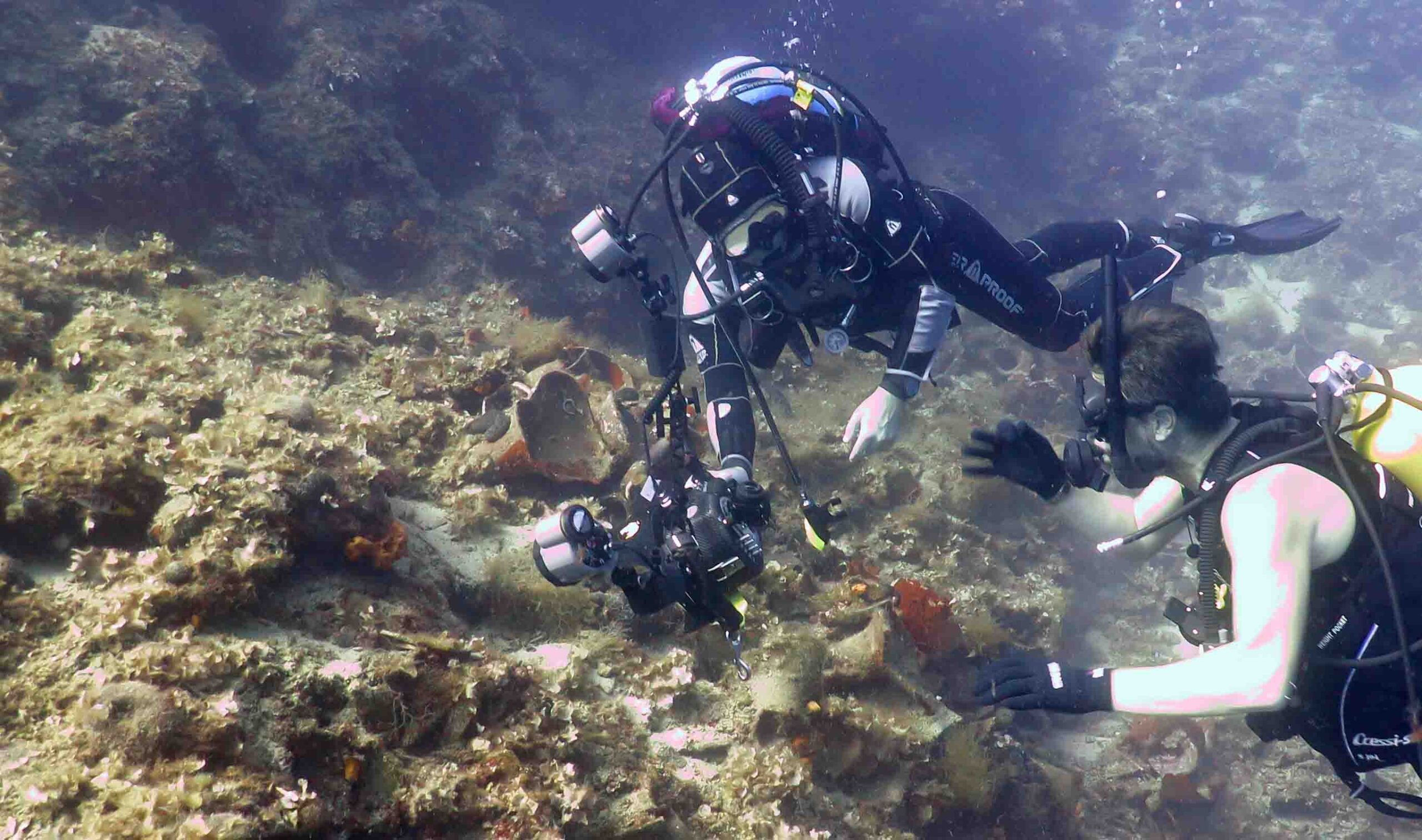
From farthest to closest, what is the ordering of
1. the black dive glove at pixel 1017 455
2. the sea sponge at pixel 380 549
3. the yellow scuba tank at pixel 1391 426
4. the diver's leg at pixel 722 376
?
1. the diver's leg at pixel 722 376
2. the black dive glove at pixel 1017 455
3. the sea sponge at pixel 380 549
4. the yellow scuba tank at pixel 1391 426

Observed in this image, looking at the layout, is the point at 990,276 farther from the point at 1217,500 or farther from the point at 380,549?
the point at 380,549

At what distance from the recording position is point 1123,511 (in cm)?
391

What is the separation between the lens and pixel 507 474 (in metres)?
4.88

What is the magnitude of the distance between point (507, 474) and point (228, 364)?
80.9 inches

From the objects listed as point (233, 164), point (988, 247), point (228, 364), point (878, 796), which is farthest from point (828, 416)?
point (233, 164)

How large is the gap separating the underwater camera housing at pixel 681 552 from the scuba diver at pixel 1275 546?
1.20 meters

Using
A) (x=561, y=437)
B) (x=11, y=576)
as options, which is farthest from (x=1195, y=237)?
(x=11, y=576)

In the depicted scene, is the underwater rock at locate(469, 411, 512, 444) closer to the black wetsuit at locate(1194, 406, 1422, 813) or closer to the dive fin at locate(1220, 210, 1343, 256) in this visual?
the black wetsuit at locate(1194, 406, 1422, 813)

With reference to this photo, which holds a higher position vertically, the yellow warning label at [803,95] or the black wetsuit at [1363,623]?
the yellow warning label at [803,95]

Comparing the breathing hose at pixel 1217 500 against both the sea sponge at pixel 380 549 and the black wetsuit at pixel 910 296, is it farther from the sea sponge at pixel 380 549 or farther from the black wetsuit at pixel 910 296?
the sea sponge at pixel 380 549

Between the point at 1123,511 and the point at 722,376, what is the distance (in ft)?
8.53

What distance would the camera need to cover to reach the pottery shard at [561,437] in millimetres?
4898

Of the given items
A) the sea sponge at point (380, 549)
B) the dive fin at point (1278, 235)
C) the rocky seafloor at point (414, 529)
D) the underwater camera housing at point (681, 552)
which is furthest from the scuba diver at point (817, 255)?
the dive fin at point (1278, 235)

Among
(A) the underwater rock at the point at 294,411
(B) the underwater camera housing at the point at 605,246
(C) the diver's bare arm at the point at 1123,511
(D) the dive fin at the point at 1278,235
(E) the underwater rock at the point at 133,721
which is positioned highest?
(B) the underwater camera housing at the point at 605,246
